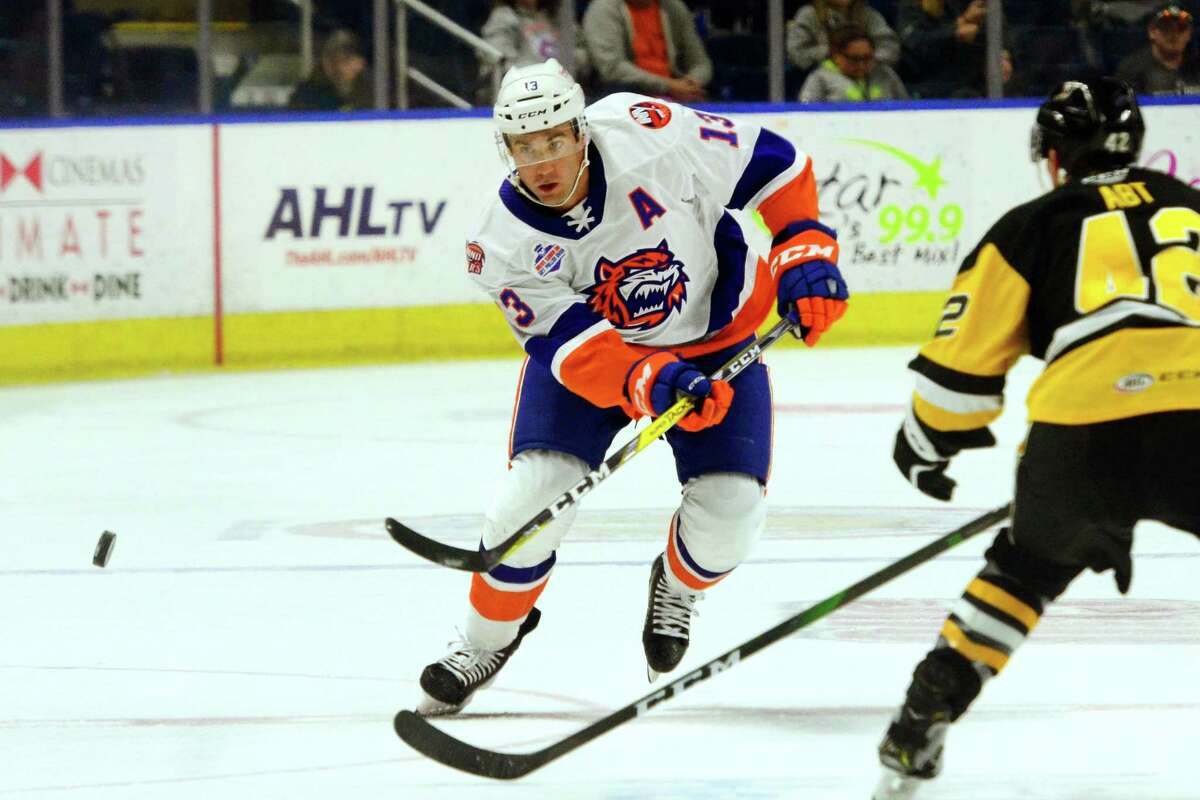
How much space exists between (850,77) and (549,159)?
586 centimetres

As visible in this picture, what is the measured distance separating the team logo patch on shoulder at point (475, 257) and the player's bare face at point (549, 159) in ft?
0.44

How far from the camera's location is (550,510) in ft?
10.2

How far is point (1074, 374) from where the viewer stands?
2412 millimetres

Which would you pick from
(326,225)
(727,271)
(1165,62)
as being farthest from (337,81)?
(727,271)

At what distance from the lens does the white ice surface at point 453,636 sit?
2.89 meters

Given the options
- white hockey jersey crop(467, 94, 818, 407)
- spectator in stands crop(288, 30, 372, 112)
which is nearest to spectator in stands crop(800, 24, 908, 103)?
spectator in stands crop(288, 30, 372, 112)

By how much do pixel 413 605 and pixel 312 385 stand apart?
3.65 meters

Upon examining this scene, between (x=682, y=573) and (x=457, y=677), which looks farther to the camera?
(x=682, y=573)

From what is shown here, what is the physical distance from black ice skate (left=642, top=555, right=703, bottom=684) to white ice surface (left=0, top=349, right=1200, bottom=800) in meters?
0.07

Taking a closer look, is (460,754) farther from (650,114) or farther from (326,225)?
(326,225)

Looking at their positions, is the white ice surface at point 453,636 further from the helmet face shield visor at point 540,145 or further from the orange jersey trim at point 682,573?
the helmet face shield visor at point 540,145

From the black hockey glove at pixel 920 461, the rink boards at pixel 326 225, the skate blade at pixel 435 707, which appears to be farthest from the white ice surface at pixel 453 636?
the rink boards at pixel 326 225

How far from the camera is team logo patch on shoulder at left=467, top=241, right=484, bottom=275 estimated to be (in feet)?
10.6

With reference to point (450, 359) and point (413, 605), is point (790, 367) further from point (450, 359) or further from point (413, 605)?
point (413, 605)
